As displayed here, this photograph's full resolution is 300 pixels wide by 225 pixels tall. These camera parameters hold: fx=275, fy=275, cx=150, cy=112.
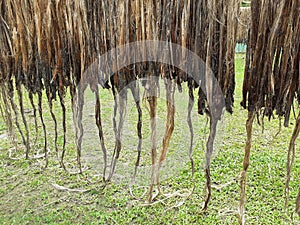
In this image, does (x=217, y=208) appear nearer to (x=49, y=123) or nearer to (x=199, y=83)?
(x=199, y=83)

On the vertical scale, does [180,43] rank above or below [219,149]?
above

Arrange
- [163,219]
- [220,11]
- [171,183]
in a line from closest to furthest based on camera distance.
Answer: [220,11]
[163,219]
[171,183]

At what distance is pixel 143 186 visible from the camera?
6.91 ft

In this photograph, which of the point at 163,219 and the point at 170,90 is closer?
the point at 170,90

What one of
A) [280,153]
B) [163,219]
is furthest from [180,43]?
[280,153]

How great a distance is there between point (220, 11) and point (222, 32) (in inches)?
2.1

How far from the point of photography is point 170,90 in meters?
0.90

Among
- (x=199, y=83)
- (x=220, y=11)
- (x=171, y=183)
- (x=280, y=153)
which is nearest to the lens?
(x=220, y=11)

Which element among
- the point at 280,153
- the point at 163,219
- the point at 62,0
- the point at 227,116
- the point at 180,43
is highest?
the point at 62,0

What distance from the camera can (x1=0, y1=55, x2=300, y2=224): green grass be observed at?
70.7 inches

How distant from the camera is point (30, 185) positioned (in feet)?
7.09

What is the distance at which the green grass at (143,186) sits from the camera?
5.90ft

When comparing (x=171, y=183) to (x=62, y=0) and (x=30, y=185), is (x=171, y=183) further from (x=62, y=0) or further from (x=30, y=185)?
(x=62, y=0)

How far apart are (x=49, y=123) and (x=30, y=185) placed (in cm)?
112
